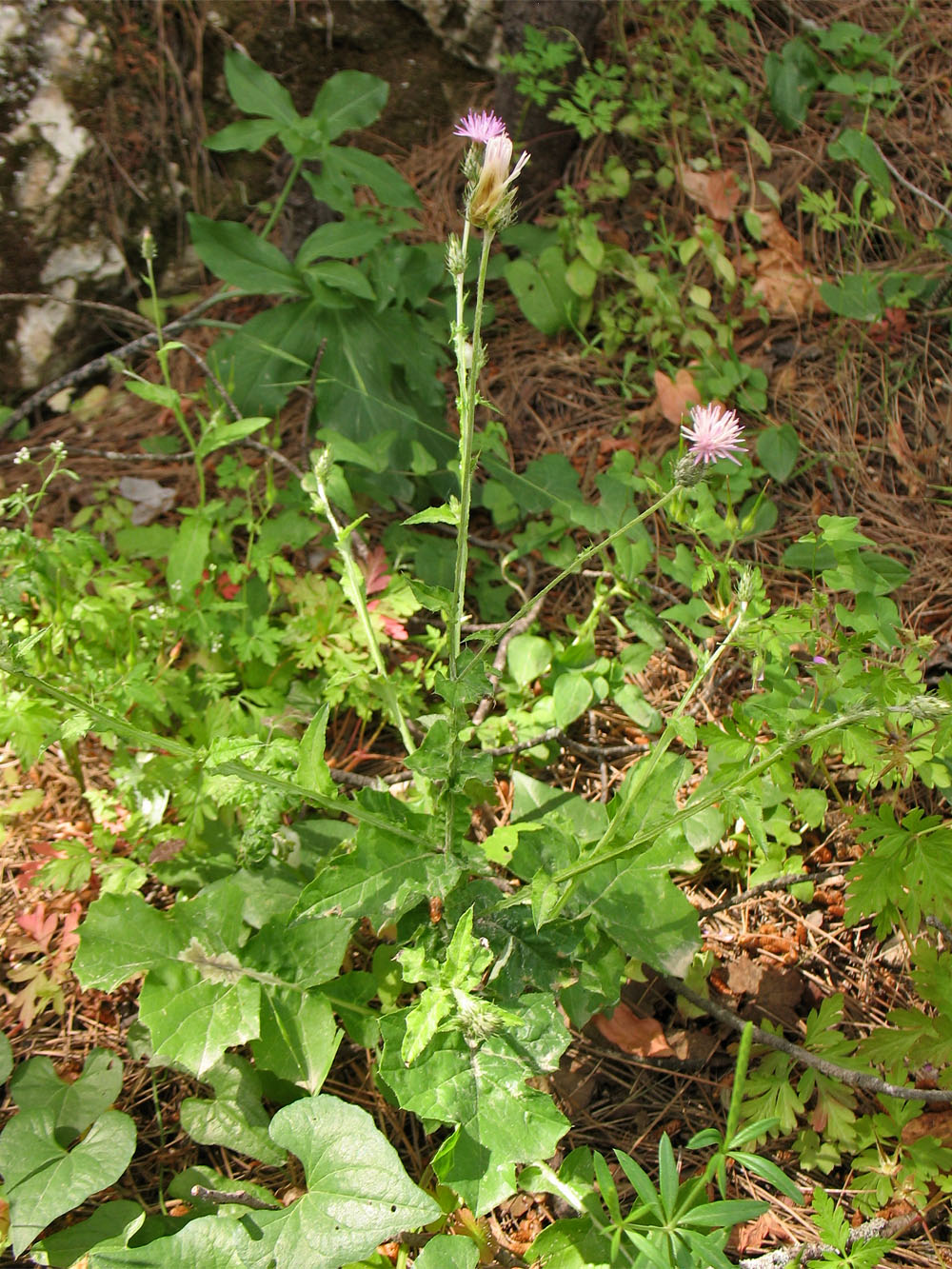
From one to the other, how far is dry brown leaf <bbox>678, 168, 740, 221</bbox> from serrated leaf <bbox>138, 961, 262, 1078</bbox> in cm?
276

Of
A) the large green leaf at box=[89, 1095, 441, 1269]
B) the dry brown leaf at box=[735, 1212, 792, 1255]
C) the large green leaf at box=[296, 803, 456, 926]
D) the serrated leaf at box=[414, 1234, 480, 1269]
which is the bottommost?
the dry brown leaf at box=[735, 1212, 792, 1255]

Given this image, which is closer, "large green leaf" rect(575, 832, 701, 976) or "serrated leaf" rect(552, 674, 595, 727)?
"large green leaf" rect(575, 832, 701, 976)

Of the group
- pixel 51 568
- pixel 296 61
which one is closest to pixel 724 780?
pixel 51 568

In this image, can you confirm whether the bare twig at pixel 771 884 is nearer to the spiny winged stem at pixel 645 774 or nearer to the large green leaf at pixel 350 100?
the spiny winged stem at pixel 645 774

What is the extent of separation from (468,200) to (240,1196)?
1.65 metres

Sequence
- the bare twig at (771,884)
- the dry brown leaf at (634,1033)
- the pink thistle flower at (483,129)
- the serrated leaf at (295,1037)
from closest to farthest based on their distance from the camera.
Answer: the pink thistle flower at (483,129) < the serrated leaf at (295,1037) < the dry brown leaf at (634,1033) < the bare twig at (771,884)

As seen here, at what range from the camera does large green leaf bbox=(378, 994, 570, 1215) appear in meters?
1.34

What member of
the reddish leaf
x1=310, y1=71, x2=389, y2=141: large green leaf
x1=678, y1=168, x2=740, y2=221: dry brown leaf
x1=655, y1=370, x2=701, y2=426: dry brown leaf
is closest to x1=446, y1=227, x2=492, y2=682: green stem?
the reddish leaf

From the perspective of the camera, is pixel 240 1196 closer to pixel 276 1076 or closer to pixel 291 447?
pixel 276 1076

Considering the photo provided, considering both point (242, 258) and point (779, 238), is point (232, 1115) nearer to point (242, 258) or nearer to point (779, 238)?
point (242, 258)

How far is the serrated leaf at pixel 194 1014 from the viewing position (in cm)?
149

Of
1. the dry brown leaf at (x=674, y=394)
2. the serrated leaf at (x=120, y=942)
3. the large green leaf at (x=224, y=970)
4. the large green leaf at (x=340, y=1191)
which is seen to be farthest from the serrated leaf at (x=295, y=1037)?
the dry brown leaf at (x=674, y=394)

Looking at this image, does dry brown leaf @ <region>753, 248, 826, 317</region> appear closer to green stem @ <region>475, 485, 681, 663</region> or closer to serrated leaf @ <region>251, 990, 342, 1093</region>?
green stem @ <region>475, 485, 681, 663</region>

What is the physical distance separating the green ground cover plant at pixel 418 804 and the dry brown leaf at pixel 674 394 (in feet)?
0.23
